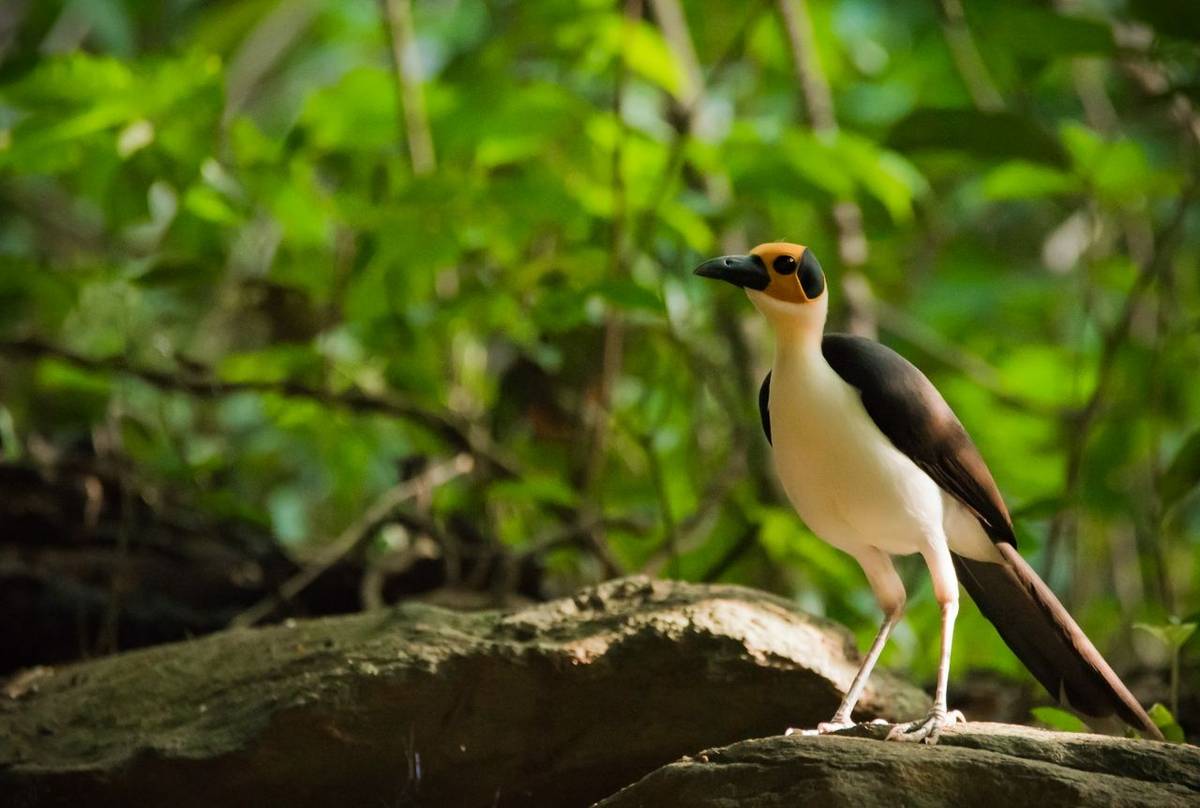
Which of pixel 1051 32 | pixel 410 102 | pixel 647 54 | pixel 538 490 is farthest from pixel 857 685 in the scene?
pixel 410 102

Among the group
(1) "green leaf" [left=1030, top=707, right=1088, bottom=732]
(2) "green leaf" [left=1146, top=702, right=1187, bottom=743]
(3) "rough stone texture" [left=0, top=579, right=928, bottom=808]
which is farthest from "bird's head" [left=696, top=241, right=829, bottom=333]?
(2) "green leaf" [left=1146, top=702, right=1187, bottom=743]

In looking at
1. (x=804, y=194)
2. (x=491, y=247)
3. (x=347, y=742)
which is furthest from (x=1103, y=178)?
(x=347, y=742)

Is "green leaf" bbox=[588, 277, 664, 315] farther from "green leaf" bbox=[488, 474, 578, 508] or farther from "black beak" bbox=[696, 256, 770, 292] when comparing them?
"black beak" bbox=[696, 256, 770, 292]

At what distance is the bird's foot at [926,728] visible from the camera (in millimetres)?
1951

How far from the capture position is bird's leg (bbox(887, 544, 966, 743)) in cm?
197

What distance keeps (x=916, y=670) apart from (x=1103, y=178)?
1.38 meters

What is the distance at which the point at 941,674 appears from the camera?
2.14 m

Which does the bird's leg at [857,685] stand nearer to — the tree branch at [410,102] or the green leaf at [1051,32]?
the green leaf at [1051,32]

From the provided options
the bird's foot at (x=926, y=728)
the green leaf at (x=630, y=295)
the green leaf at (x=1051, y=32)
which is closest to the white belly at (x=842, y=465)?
the bird's foot at (x=926, y=728)

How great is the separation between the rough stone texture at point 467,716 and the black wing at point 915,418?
398 millimetres

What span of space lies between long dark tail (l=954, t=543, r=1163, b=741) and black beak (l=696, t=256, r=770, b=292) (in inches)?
25.3

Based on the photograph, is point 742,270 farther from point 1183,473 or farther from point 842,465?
point 1183,473

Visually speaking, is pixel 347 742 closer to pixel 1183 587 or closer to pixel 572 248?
pixel 572 248

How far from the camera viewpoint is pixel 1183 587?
575cm
